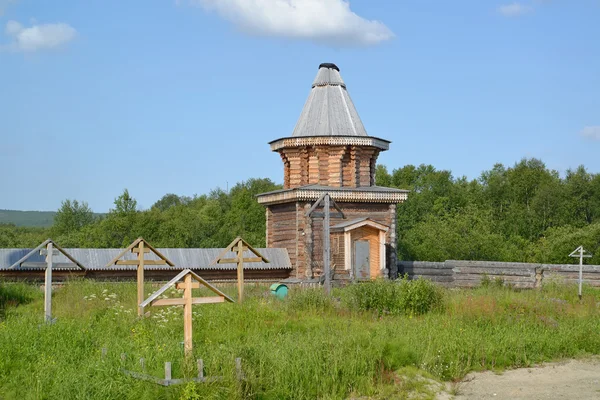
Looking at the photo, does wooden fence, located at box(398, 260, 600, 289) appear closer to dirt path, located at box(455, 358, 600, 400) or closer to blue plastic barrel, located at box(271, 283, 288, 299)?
blue plastic barrel, located at box(271, 283, 288, 299)

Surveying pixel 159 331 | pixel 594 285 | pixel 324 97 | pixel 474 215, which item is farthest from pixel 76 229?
pixel 159 331

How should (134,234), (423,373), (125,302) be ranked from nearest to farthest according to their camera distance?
(423,373), (125,302), (134,234)

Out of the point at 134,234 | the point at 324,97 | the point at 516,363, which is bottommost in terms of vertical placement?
the point at 516,363

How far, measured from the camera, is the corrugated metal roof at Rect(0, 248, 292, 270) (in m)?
24.7

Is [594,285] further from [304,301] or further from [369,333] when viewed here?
[369,333]

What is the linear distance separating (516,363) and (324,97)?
17494mm

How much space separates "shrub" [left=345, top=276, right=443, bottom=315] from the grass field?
3cm

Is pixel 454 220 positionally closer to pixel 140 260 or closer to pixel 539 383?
pixel 140 260

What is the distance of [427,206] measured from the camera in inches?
2238

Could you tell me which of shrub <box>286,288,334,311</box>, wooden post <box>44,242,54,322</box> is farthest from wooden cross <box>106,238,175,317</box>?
shrub <box>286,288,334,311</box>

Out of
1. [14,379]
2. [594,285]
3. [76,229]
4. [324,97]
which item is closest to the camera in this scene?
[14,379]

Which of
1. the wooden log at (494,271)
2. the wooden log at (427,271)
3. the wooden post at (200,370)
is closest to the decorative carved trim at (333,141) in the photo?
the wooden log at (427,271)

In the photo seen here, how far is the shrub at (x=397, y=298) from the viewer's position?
17734mm

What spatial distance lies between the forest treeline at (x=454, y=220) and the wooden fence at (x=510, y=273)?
7464mm
